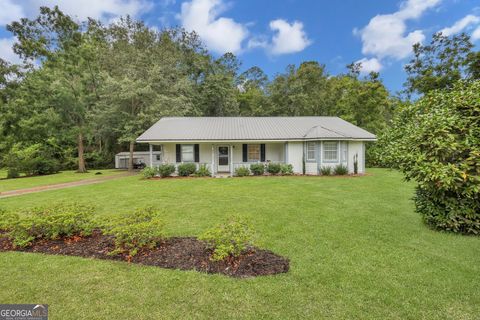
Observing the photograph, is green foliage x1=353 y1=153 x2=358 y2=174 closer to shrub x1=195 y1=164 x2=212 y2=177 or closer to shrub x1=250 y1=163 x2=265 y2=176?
shrub x1=250 y1=163 x2=265 y2=176

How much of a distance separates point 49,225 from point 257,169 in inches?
475

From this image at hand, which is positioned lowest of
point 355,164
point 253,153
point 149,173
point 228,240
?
point 228,240

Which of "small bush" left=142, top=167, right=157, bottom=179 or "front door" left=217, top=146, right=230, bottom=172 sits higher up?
"front door" left=217, top=146, right=230, bottom=172

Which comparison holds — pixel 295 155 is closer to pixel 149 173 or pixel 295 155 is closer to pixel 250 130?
pixel 250 130

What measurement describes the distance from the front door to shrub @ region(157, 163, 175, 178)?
3.33m

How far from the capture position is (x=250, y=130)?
690 inches

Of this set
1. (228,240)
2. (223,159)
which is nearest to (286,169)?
(223,159)

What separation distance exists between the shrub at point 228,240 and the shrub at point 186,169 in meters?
11.8

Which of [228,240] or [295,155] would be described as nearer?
[228,240]

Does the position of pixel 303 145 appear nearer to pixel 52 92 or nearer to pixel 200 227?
pixel 200 227

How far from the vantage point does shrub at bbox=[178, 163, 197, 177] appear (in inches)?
614

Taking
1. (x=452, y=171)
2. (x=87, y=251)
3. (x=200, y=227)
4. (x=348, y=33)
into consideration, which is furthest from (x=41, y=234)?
(x=348, y=33)

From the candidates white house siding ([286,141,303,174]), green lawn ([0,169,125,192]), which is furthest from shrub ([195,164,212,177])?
green lawn ([0,169,125,192])

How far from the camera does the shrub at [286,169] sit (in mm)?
15688
